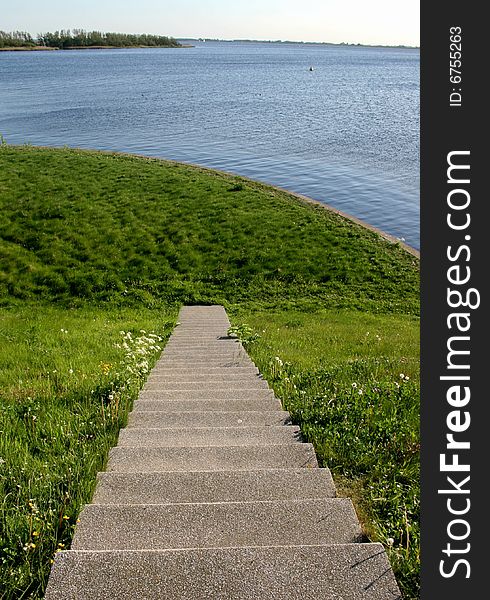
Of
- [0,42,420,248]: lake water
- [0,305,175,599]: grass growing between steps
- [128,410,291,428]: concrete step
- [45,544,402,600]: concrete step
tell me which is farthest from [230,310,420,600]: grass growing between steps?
[0,42,420,248]: lake water

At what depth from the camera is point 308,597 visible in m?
2.56

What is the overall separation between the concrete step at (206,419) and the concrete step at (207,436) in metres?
0.25

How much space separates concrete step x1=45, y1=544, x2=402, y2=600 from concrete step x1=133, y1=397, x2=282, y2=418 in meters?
3.40

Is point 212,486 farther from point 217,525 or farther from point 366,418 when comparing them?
point 366,418

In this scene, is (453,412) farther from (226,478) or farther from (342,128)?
(342,128)

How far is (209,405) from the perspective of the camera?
6422 millimetres

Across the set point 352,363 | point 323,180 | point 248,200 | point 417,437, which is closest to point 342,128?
point 323,180

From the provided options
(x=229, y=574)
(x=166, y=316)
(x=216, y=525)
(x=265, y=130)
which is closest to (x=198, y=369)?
(x=216, y=525)

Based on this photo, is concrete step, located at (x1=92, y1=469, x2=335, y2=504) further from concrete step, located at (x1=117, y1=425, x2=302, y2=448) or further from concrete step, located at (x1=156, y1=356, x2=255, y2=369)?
concrete step, located at (x1=156, y1=356, x2=255, y2=369)

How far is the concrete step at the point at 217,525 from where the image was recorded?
315cm

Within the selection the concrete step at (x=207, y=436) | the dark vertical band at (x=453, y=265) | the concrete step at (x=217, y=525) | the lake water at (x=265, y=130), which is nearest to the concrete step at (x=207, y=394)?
the concrete step at (x=207, y=436)

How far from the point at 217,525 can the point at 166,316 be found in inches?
483

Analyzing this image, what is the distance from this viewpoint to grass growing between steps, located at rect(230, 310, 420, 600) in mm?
3596

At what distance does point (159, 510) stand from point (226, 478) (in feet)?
2.23
